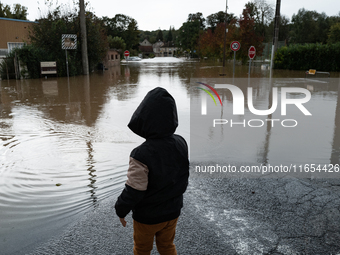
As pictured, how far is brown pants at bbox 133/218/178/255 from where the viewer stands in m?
2.44

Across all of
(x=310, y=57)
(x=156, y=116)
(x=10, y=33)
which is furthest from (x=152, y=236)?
(x=10, y=33)

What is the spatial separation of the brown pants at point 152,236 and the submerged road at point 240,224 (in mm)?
530

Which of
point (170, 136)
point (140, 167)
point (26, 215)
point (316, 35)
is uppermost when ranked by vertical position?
point (316, 35)

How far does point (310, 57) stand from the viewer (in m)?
30.6

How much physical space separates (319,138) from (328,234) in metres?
4.07

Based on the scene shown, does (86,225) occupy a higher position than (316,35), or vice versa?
(316,35)

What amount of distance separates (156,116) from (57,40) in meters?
22.7

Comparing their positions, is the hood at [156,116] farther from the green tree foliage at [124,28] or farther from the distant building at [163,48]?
the distant building at [163,48]

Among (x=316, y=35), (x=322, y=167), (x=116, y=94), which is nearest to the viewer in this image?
(x=322, y=167)

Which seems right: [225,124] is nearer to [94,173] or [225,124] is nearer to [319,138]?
[319,138]

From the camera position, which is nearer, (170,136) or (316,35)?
(170,136)

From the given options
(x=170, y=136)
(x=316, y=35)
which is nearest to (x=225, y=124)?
(x=170, y=136)

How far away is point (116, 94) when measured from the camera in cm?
1419

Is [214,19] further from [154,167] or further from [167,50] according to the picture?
[154,167]
